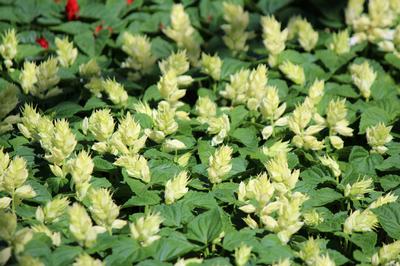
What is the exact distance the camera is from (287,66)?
394cm

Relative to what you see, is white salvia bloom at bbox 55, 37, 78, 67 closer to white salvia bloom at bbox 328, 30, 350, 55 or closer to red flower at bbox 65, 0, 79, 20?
red flower at bbox 65, 0, 79, 20

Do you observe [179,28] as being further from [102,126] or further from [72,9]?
[102,126]

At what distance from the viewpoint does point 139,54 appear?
3994mm

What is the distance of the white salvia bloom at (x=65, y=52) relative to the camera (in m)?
4.00

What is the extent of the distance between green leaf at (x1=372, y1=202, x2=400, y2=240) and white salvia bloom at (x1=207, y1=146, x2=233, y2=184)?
0.60 meters

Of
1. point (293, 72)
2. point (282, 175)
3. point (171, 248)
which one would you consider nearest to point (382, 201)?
point (282, 175)

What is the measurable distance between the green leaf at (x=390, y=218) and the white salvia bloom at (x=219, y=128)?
756 millimetres

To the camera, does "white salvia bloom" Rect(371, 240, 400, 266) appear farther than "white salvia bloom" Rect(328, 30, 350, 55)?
No

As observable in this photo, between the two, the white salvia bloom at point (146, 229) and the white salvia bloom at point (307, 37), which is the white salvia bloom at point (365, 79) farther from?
the white salvia bloom at point (146, 229)

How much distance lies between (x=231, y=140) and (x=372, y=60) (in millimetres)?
1214

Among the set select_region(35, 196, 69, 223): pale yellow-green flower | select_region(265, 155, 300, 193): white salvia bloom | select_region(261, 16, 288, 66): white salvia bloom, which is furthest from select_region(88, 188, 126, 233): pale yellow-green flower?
select_region(261, 16, 288, 66): white salvia bloom

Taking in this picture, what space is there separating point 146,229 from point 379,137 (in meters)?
1.21

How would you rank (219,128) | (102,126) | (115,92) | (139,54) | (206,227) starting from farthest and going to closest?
(139,54), (115,92), (219,128), (102,126), (206,227)

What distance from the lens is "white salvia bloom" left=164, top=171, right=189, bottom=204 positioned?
3.02 m
